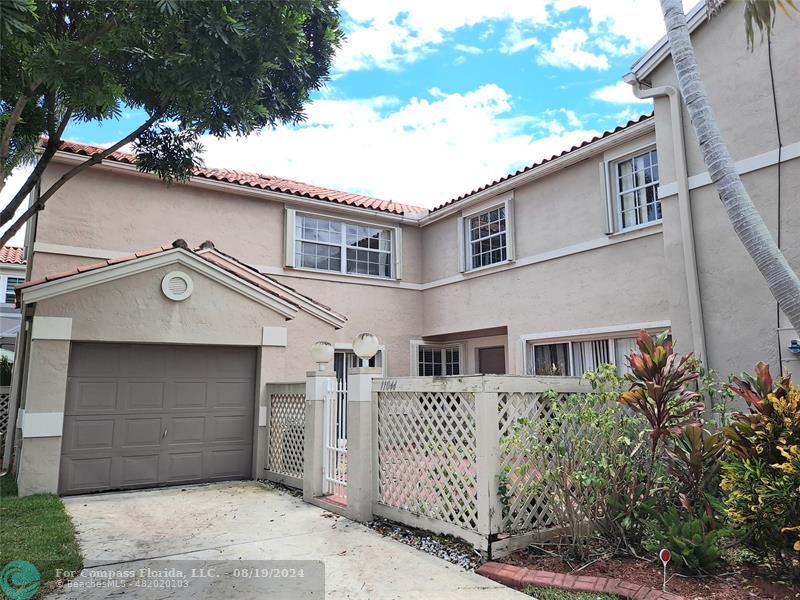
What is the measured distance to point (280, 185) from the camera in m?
14.6

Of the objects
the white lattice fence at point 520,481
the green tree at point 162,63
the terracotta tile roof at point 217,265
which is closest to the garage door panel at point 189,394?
the terracotta tile roof at point 217,265

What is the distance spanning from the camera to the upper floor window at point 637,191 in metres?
10.8

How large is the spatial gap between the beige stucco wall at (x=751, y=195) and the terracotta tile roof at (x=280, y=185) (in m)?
9.00

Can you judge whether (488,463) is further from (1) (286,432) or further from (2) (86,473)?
(2) (86,473)

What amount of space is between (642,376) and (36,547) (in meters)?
6.59

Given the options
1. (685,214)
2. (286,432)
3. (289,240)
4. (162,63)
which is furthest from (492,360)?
(162,63)

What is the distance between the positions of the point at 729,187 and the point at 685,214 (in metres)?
2.40

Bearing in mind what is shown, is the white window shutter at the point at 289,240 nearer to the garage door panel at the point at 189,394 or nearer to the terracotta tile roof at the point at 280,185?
the terracotta tile roof at the point at 280,185

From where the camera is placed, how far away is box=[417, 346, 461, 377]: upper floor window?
16.2 m

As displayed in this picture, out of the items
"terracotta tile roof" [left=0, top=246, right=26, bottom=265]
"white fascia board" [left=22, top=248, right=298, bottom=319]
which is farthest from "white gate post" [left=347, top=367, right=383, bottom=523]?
"terracotta tile roof" [left=0, top=246, right=26, bottom=265]

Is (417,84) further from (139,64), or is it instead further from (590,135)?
(139,64)

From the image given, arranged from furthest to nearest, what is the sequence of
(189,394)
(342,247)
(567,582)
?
(342,247) < (189,394) < (567,582)

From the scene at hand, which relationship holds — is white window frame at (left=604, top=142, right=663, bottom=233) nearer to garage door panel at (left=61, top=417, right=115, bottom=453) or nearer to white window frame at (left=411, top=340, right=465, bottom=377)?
white window frame at (left=411, top=340, right=465, bottom=377)

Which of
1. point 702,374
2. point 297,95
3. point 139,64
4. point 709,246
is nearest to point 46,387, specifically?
point 139,64
